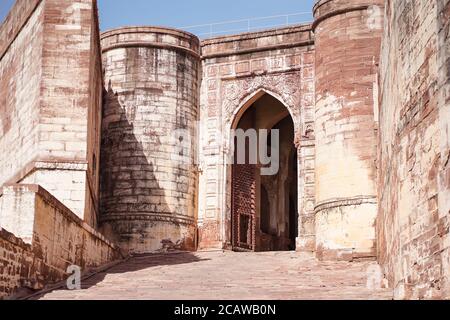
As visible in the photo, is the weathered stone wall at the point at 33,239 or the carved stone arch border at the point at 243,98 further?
the carved stone arch border at the point at 243,98

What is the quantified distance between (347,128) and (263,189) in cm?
681

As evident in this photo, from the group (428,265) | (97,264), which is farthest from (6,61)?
(428,265)

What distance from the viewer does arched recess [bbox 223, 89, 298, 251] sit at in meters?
19.1

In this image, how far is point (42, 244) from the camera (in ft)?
33.0

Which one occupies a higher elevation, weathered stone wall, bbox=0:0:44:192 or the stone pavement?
weathered stone wall, bbox=0:0:44:192

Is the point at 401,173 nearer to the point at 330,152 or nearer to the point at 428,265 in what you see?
the point at 428,265

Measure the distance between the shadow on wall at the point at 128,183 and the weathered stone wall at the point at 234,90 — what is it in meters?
1.13

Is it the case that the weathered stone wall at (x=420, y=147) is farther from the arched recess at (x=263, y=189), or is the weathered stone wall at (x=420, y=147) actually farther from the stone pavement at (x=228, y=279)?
the arched recess at (x=263, y=189)

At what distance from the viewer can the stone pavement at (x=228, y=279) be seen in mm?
9742

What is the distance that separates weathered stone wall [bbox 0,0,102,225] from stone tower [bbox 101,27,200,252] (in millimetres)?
3497

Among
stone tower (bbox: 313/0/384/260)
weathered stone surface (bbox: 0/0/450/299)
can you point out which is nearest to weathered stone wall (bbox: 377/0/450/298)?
weathered stone surface (bbox: 0/0/450/299)

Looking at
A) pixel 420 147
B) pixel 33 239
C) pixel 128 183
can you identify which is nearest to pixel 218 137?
pixel 128 183

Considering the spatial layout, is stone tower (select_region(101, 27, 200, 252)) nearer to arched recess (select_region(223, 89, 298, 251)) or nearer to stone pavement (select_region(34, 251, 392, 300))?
arched recess (select_region(223, 89, 298, 251))

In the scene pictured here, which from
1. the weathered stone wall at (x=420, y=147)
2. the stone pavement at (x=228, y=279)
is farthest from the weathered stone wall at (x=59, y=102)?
the weathered stone wall at (x=420, y=147)
